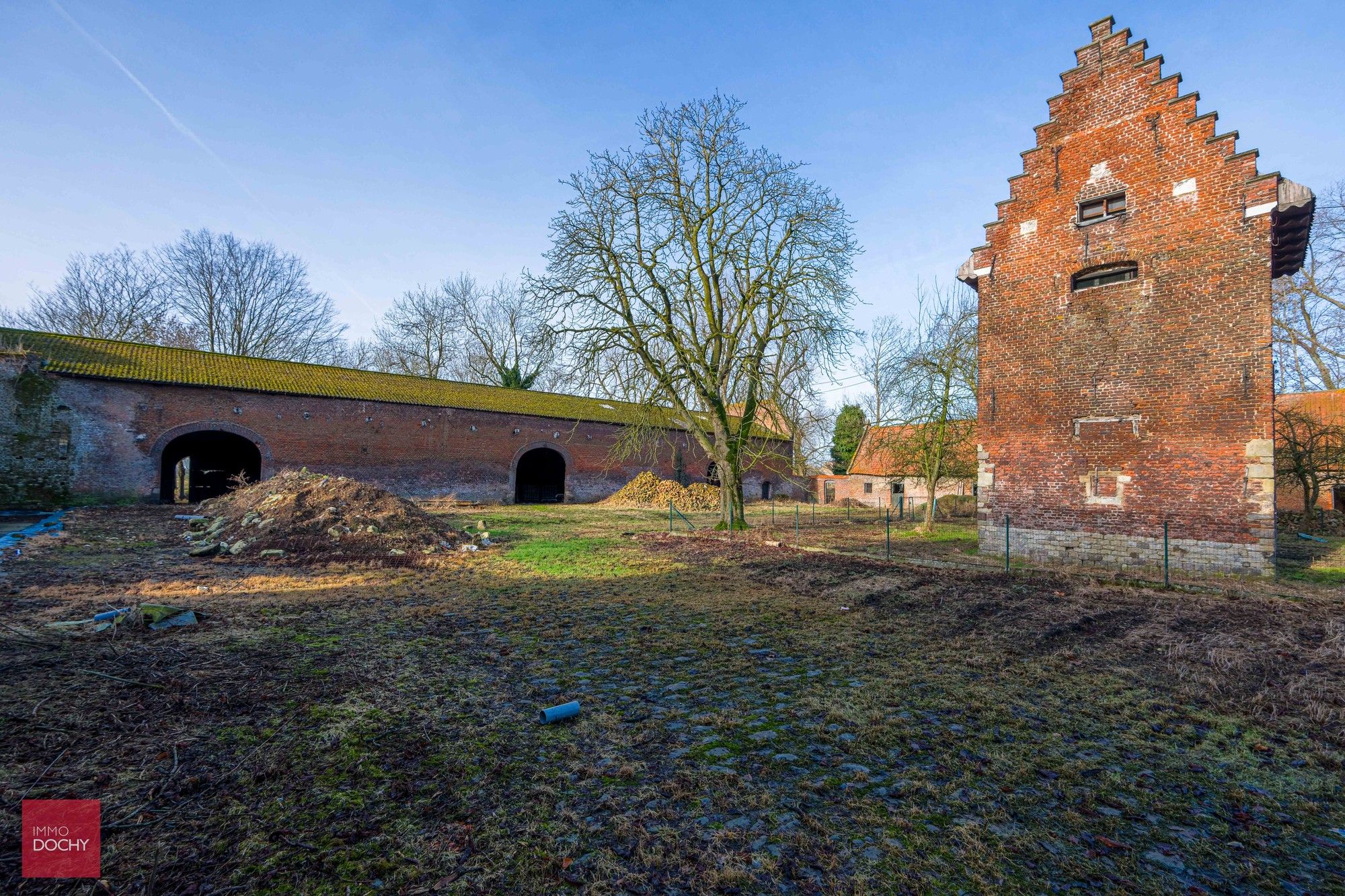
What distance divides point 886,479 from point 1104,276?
22.7m

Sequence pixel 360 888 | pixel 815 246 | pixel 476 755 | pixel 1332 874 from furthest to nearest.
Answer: pixel 815 246
pixel 476 755
pixel 1332 874
pixel 360 888

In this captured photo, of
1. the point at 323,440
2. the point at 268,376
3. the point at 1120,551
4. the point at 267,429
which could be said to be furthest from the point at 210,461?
the point at 1120,551

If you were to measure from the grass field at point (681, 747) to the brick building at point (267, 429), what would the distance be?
9490 mm

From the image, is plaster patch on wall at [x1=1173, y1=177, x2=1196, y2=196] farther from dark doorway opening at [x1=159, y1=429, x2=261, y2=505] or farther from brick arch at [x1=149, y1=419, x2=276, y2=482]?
dark doorway opening at [x1=159, y1=429, x2=261, y2=505]

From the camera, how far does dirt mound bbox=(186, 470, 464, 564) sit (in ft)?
35.5

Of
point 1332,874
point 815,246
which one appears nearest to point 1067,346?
point 815,246

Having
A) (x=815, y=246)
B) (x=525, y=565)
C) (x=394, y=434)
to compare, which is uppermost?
(x=815, y=246)

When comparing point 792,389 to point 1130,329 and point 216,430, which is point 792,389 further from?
point 216,430

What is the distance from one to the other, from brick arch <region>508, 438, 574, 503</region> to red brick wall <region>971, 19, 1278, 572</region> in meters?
20.8

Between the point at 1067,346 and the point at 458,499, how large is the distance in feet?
76.7

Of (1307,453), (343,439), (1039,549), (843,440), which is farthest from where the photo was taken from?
(843,440)

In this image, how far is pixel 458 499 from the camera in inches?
1032

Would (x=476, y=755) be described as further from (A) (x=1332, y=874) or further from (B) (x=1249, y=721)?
(B) (x=1249, y=721)

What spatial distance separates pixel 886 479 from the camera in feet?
109
